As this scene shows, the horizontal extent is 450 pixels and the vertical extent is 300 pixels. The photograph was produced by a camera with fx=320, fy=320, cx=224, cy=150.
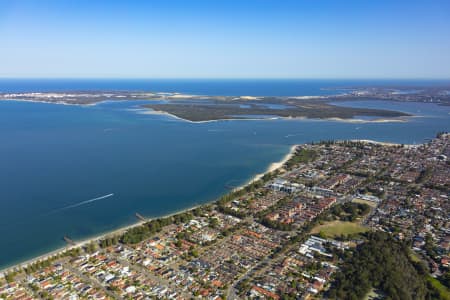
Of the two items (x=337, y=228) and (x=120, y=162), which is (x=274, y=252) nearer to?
(x=337, y=228)

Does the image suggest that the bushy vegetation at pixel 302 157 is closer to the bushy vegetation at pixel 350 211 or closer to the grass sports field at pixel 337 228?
the bushy vegetation at pixel 350 211

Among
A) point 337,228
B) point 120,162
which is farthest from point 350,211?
point 120,162

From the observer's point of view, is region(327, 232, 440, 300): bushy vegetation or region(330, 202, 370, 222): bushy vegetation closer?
region(327, 232, 440, 300): bushy vegetation

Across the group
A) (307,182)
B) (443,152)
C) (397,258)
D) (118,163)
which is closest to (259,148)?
(307,182)

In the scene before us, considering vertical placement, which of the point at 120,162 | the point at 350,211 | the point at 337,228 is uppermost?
the point at 120,162

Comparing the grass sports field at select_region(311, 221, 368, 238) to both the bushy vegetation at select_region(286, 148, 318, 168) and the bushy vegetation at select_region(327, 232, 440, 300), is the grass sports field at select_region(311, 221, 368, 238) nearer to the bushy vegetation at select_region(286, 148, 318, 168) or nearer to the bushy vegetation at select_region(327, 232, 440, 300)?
the bushy vegetation at select_region(327, 232, 440, 300)

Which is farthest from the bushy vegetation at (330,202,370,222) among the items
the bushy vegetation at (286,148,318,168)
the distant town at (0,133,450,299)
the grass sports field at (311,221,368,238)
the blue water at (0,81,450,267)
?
the bushy vegetation at (286,148,318,168)

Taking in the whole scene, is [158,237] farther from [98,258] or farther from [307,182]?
[307,182]
